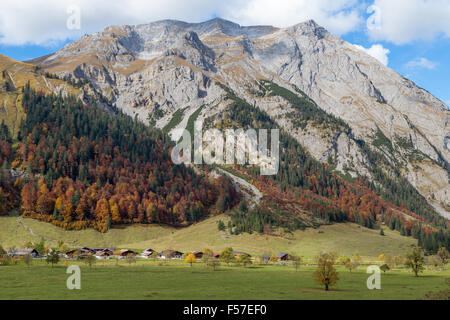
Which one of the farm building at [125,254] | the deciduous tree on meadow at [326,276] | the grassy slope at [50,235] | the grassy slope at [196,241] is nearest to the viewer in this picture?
the deciduous tree on meadow at [326,276]

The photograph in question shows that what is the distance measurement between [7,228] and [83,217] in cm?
3559

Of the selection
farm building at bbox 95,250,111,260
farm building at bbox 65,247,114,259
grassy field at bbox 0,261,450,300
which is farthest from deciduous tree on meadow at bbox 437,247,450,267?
farm building at bbox 65,247,114,259

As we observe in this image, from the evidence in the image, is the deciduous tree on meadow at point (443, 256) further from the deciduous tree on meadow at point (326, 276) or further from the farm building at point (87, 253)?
the farm building at point (87, 253)

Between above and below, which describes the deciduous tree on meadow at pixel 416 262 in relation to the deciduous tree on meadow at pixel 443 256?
above

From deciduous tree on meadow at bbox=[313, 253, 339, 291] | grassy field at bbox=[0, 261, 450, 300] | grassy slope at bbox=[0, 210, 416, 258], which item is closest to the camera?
grassy field at bbox=[0, 261, 450, 300]

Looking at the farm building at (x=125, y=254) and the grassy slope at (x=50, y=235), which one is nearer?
the farm building at (x=125, y=254)

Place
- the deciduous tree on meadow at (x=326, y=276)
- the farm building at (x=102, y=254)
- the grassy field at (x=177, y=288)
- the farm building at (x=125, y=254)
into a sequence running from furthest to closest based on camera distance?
the farm building at (x=125, y=254) < the farm building at (x=102, y=254) < the deciduous tree on meadow at (x=326, y=276) < the grassy field at (x=177, y=288)

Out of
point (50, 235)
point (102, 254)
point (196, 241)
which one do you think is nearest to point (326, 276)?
point (102, 254)

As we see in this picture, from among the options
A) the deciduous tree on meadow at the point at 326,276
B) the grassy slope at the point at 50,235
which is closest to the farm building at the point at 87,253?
the grassy slope at the point at 50,235

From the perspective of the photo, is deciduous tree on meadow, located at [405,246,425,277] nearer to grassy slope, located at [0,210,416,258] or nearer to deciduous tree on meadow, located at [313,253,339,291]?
deciduous tree on meadow, located at [313,253,339,291]

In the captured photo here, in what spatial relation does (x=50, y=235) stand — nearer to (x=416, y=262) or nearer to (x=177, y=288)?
(x=177, y=288)

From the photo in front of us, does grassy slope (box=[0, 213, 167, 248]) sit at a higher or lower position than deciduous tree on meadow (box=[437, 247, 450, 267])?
higher
